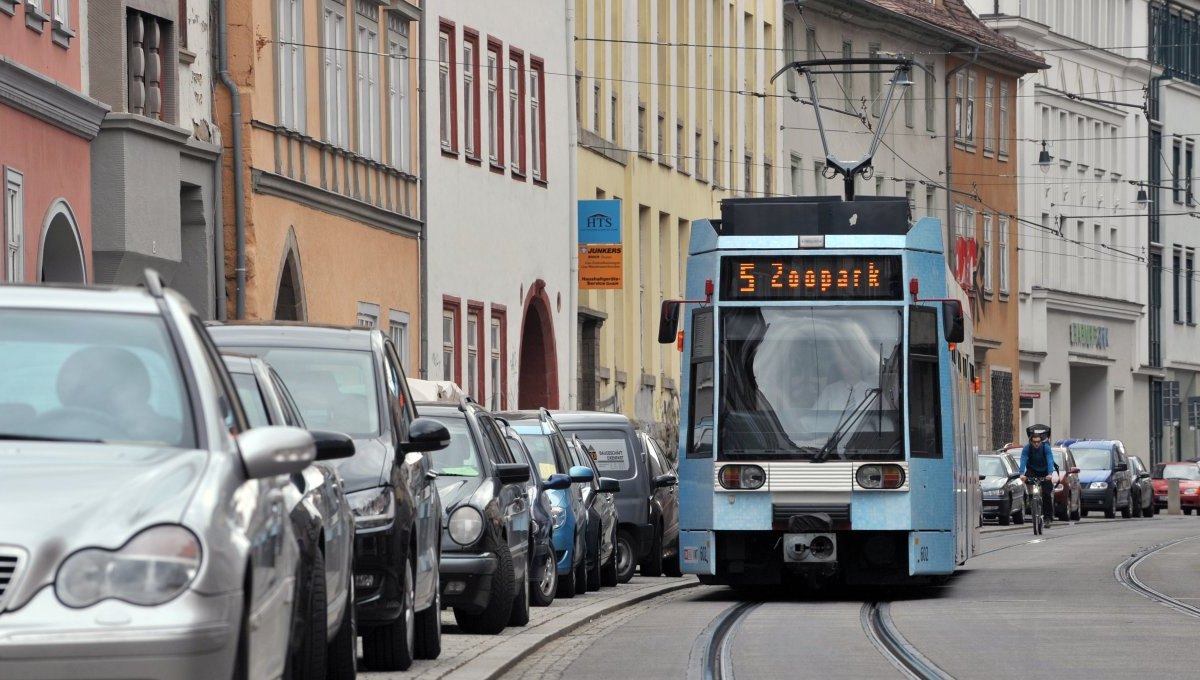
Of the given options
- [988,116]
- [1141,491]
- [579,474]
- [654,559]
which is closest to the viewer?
[579,474]

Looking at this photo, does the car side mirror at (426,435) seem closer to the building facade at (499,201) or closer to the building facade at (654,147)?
the building facade at (499,201)

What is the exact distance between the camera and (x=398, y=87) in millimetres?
40781

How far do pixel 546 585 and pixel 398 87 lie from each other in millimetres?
20189

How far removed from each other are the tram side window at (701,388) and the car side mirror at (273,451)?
1394 centimetres

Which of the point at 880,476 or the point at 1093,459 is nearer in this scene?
the point at 880,476

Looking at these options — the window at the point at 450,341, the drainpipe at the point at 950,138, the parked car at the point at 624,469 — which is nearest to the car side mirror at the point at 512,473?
the parked car at the point at 624,469

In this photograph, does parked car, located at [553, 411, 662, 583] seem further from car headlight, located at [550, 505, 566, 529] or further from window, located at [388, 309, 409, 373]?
window, located at [388, 309, 409, 373]

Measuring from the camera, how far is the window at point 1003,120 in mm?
79312

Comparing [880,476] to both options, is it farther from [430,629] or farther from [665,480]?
[430,629]

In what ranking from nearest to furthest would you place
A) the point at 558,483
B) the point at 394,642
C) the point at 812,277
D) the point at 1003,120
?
1. the point at 394,642
2. the point at 558,483
3. the point at 812,277
4. the point at 1003,120

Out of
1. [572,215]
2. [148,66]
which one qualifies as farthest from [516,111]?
[148,66]

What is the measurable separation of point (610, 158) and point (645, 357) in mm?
5390

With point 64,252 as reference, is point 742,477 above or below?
below

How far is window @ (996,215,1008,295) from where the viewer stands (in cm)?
7850
